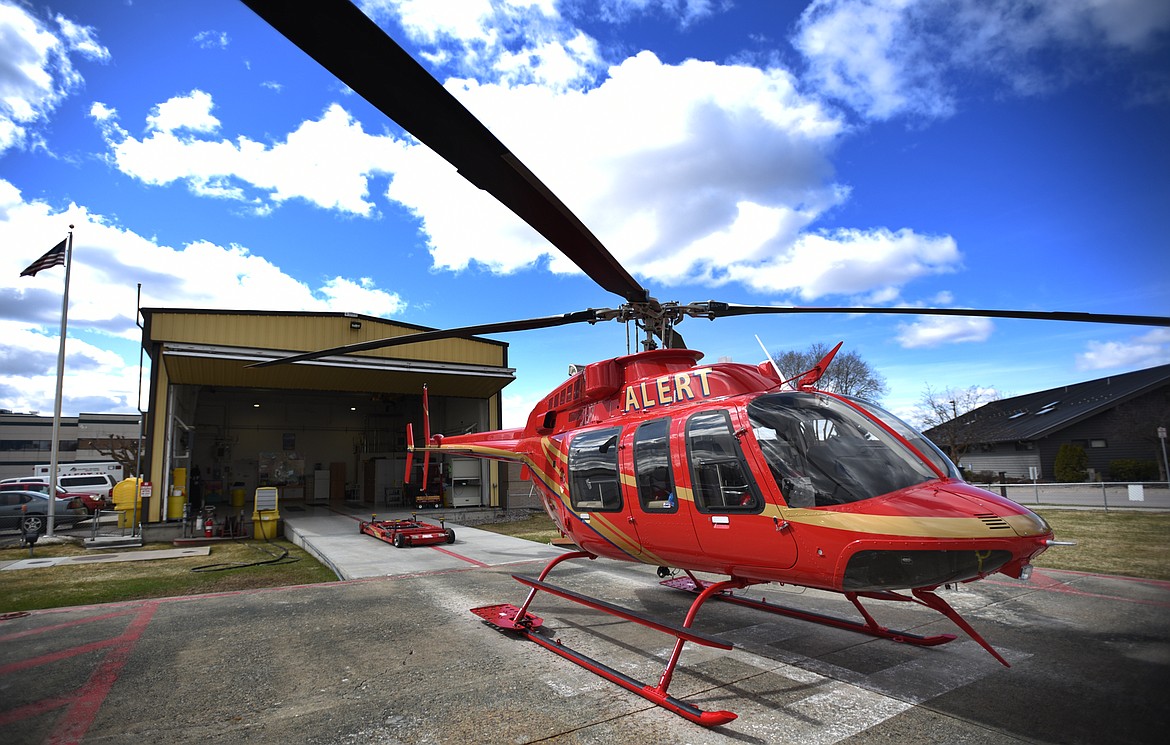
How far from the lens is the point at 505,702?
4.45 metres

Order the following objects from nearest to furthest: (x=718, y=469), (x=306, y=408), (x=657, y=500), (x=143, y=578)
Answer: (x=718, y=469)
(x=657, y=500)
(x=143, y=578)
(x=306, y=408)

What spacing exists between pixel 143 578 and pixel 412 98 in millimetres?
11328

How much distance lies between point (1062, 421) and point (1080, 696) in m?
18.1

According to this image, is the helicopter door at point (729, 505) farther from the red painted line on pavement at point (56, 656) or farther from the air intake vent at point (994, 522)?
the red painted line on pavement at point (56, 656)

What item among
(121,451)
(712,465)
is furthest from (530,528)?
(121,451)

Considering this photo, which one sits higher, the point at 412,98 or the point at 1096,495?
the point at 412,98

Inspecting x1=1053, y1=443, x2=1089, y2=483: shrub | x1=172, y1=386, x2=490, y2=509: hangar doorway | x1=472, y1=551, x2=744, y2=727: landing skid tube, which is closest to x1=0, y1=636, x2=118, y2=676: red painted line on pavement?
x1=472, y1=551, x2=744, y2=727: landing skid tube

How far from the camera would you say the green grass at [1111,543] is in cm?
864

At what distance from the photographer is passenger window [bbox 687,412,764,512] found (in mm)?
4543

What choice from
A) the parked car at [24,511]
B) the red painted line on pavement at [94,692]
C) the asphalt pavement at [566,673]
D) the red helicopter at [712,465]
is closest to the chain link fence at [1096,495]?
the asphalt pavement at [566,673]

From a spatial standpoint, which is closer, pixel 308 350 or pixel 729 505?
pixel 729 505

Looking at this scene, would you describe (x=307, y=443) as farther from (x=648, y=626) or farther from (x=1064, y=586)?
(x=1064, y=586)

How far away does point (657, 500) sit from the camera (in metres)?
5.33

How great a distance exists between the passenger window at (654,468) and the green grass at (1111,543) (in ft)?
21.2
